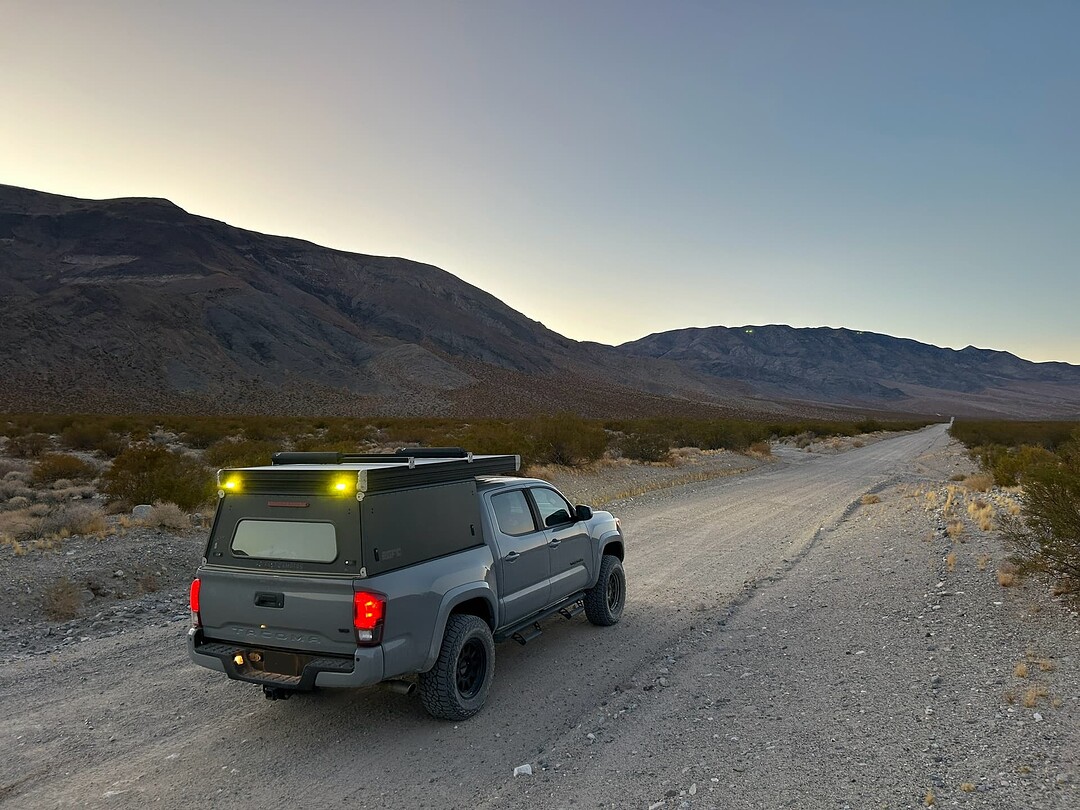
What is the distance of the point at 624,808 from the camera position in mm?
3922

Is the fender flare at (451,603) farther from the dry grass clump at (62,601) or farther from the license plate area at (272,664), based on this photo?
the dry grass clump at (62,601)

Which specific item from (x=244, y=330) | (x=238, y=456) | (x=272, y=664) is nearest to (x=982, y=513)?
(x=272, y=664)

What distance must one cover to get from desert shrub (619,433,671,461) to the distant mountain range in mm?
47059

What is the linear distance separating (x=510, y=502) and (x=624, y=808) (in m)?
2.86

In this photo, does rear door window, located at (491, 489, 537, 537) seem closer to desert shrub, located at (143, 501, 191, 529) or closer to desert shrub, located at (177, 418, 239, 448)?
desert shrub, located at (143, 501, 191, 529)

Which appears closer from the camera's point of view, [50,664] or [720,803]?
[720,803]

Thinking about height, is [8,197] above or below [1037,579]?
above

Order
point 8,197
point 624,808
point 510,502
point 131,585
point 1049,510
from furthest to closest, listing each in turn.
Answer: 1. point 8,197
2. point 131,585
3. point 1049,510
4. point 510,502
5. point 624,808

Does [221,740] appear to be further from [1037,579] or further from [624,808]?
[1037,579]

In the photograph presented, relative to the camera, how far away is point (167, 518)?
11602 mm

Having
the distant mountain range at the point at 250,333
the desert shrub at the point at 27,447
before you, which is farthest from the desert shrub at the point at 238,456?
the distant mountain range at the point at 250,333

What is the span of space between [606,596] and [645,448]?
2180 centimetres

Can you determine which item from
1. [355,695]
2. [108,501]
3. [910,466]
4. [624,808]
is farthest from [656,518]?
[910,466]

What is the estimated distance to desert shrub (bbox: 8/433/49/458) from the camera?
25125 mm
